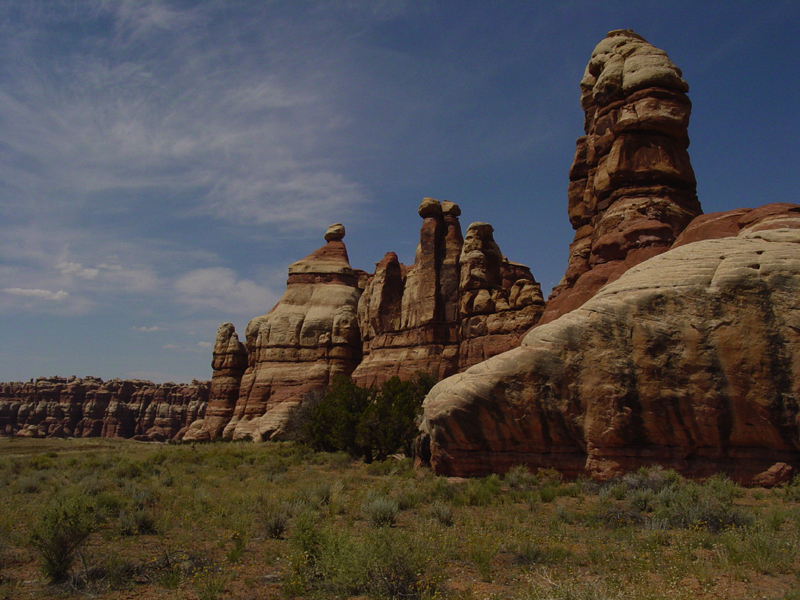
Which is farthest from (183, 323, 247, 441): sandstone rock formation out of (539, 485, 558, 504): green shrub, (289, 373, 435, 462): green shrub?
(539, 485, 558, 504): green shrub

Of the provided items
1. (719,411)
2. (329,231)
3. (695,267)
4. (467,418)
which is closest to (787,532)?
(719,411)

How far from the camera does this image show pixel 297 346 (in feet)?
184

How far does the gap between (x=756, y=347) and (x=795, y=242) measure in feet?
12.5

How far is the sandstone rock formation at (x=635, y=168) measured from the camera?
24828 millimetres

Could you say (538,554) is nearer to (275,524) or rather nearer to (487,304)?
(275,524)

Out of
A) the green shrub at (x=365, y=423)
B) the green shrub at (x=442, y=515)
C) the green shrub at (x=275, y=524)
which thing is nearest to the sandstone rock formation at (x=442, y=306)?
the green shrub at (x=365, y=423)

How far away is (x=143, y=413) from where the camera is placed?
106m

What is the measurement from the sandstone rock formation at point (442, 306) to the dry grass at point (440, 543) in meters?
28.2

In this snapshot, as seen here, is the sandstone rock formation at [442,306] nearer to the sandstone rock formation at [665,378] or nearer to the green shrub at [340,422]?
the green shrub at [340,422]

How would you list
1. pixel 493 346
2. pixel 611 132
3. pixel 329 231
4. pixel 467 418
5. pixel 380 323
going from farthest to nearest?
pixel 329 231 → pixel 380 323 → pixel 493 346 → pixel 611 132 → pixel 467 418

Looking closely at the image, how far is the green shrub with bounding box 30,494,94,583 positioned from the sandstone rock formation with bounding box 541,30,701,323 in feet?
69.3

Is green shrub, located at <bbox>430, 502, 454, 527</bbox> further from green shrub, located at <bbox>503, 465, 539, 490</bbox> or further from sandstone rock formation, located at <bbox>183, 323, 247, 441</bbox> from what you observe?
sandstone rock formation, located at <bbox>183, 323, 247, 441</bbox>

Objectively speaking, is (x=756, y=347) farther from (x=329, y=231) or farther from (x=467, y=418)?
(x=329, y=231)

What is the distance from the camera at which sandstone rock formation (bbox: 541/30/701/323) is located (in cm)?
2483
